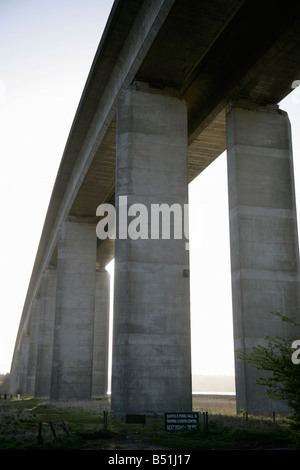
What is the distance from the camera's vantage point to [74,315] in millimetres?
36156

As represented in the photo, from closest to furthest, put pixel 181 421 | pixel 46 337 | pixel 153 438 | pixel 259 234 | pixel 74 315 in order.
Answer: pixel 153 438 < pixel 181 421 < pixel 259 234 < pixel 74 315 < pixel 46 337

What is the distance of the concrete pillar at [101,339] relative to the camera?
51.5 meters

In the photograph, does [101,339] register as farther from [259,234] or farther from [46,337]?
[259,234]

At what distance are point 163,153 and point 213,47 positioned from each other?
16.0 ft

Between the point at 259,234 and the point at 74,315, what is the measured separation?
19257 millimetres

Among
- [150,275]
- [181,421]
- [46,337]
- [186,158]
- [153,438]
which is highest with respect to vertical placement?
[186,158]

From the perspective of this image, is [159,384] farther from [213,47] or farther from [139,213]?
[213,47]

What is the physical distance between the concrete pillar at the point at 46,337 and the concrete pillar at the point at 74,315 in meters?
12.3

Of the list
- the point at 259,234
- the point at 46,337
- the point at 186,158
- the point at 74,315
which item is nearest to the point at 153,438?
the point at 259,234

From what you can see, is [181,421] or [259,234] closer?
[181,421]

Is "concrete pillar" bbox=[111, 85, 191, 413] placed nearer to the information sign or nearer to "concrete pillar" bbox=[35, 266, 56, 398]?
the information sign

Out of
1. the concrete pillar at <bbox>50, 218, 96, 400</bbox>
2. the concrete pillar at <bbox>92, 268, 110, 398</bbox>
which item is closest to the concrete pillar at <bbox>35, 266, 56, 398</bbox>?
the concrete pillar at <bbox>92, 268, 110, 398</bbox>

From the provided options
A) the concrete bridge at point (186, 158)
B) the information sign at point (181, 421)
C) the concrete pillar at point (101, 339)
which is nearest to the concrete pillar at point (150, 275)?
the concrete bridge at point (186, 158)
